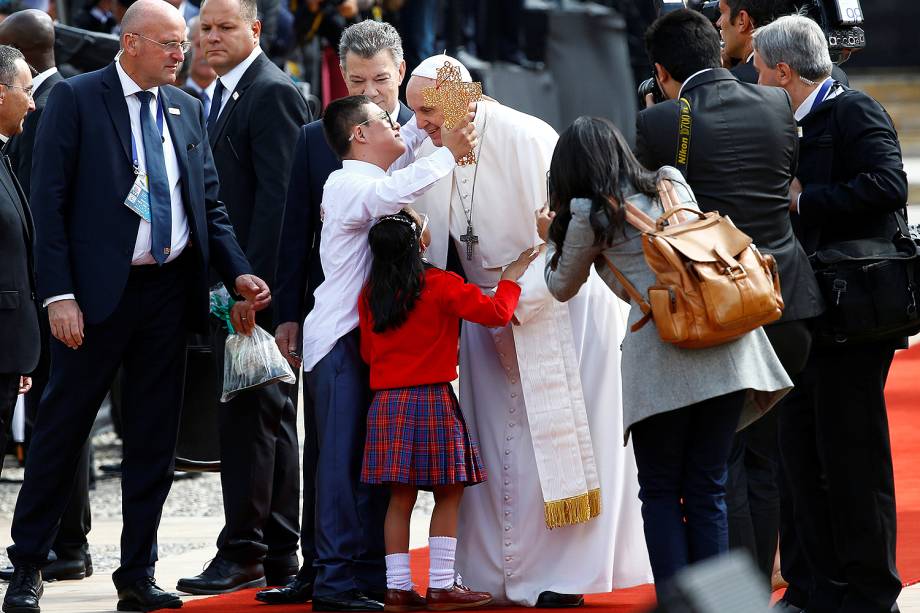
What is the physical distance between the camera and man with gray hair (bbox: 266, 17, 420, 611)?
14.2ft

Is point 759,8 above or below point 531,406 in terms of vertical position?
above

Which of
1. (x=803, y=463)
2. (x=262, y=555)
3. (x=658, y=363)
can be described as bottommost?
(x=262, y=555)

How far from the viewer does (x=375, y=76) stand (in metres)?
4.69

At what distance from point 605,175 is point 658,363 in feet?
1.49

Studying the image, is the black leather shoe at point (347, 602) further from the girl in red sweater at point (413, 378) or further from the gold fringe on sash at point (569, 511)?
the gold fringe on sash at point (569, 511)

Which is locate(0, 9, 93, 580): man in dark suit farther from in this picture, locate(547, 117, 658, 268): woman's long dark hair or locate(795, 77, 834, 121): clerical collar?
locate(795, 77, 834, 121): clerical collar

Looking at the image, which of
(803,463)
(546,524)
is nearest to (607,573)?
(546,524)

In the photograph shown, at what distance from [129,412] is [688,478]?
180cm

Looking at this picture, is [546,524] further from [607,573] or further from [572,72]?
[572,72]

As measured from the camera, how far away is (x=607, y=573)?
4441 mm

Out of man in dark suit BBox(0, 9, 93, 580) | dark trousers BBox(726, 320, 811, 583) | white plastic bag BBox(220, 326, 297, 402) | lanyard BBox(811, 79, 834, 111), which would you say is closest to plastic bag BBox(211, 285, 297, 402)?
white plastic bag BBox(220, 326, 297, 402)

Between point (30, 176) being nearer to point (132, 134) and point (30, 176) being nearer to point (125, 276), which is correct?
point (132, 134)

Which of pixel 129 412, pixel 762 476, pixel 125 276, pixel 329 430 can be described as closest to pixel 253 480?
pixel 129 412

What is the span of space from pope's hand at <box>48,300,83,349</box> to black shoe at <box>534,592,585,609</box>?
1521mm
